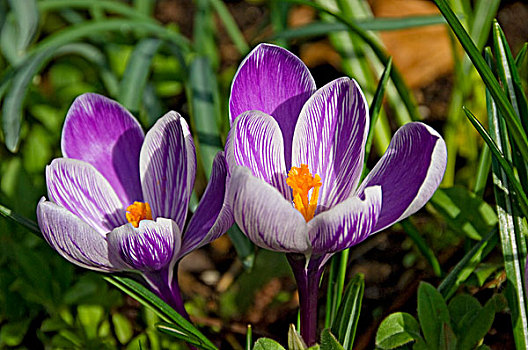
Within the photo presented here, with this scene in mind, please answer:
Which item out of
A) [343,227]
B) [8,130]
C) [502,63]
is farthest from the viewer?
[8,130]

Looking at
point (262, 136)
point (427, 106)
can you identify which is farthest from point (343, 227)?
point (427, 106)

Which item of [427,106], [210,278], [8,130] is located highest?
[8,130]

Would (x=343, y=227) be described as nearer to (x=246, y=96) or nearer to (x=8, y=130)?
(x=246, y=96)

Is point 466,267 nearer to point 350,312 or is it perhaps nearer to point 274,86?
point 350,312

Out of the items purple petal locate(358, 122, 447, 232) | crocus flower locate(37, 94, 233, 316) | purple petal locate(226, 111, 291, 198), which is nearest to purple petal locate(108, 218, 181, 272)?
crocus flower locate(37, 94, 233, 316)

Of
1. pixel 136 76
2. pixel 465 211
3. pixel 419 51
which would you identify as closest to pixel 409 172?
pixel 465 211

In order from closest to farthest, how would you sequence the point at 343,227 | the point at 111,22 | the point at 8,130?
the point at 343,227, the point at 8,130, the point at 111,22

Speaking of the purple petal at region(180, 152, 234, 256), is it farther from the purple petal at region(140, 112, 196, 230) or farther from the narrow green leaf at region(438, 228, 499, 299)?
the narrow green leaf at region(438, 228, 499, 299)
